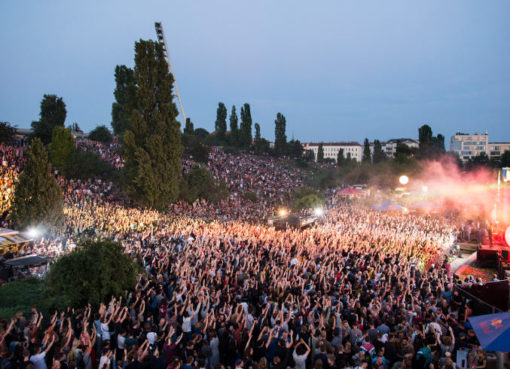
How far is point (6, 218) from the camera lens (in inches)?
650

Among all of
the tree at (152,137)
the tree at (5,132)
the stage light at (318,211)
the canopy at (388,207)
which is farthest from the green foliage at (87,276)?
the tree at (5,132)

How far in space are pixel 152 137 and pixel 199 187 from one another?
20.7 feet

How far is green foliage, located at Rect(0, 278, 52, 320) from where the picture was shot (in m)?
7.91

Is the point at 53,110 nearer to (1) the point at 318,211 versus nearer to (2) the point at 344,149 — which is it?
(1) the point at 318,211

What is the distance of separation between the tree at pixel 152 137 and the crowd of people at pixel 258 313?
690cm

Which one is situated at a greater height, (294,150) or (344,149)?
(344,149)

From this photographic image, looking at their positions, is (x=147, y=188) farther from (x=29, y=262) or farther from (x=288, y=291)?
(x=288, y=291)

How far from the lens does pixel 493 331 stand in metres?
5.52

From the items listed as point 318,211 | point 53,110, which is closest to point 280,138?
point 53,110

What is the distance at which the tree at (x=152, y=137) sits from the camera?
76.6 feet

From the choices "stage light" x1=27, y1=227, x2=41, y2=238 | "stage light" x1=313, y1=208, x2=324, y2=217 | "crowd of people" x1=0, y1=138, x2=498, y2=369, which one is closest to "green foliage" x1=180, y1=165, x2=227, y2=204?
"stage light" x1=313, y1=208, x2=324, y2=217

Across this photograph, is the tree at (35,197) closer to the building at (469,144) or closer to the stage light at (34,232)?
the stage light at (34,232)

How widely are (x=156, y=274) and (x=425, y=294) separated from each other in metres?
7.58

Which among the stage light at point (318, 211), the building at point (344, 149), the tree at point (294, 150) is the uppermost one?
the building at point (344, 149)
